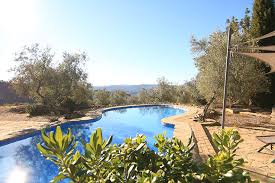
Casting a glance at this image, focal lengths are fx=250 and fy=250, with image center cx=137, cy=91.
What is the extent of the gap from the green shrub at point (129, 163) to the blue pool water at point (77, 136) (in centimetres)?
375

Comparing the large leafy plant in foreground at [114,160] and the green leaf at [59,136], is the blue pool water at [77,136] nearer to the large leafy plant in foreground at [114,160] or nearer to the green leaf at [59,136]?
the large leafy plant in foreground at [114,160]

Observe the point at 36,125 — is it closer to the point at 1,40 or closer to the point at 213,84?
the point at 1,40

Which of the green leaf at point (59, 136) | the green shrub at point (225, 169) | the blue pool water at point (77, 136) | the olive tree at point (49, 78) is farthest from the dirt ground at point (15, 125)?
the green shrub at point (225, 169)

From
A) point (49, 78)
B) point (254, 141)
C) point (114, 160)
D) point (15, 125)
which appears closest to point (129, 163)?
point (114, 160)

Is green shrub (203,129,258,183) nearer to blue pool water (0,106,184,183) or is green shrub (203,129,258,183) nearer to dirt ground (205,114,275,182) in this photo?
dirt ground (205,114,275,182)

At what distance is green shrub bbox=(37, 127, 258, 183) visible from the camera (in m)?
1.46

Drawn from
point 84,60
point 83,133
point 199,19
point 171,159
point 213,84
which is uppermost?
point 199,19

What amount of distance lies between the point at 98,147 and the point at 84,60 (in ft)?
64.6

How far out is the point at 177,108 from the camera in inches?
890

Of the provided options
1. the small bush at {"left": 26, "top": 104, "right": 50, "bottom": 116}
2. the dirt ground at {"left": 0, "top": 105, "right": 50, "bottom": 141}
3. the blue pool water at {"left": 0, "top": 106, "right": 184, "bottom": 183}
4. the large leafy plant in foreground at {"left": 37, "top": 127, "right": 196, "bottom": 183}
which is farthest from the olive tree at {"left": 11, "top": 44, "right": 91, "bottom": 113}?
the large leafy plant in foreground at {"left": 37, "top": 127, "right": 196, "bottom": 183}

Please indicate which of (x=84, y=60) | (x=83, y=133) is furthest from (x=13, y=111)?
(x=83, y=133)

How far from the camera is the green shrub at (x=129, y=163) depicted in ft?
4.78

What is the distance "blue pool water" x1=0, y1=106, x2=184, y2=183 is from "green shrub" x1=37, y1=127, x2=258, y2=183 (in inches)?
148

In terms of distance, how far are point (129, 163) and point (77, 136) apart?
1177 centimetres
